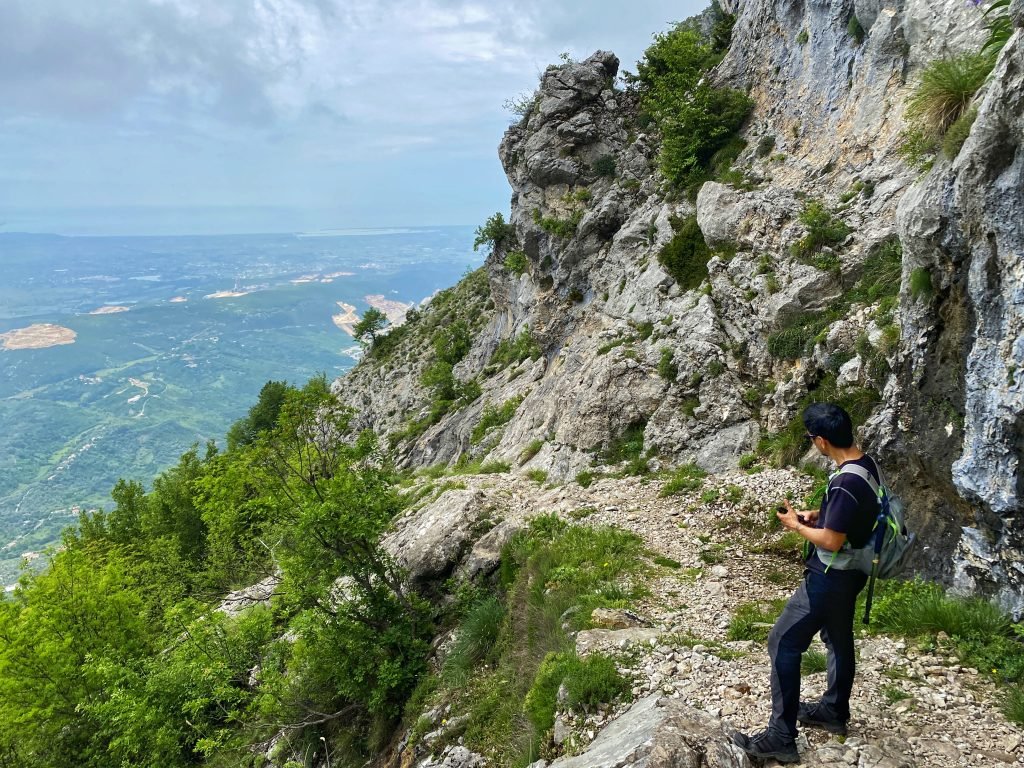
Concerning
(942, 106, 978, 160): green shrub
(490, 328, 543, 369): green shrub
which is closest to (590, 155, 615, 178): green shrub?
(490, 328, 543, 369): green shrub

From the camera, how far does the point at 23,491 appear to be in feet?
575

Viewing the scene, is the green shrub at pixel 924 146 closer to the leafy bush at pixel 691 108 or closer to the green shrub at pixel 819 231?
the green shrub at pixel 819 231

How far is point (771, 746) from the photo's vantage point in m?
4.42

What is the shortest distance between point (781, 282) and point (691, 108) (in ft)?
37.0

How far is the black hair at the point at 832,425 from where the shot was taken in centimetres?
437

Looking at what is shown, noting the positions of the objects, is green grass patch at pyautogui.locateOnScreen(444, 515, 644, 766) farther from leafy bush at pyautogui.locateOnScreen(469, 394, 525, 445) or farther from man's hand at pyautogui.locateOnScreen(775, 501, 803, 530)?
leafy bush at pyautogui.locateOnScreen(469, 394, 525, 445)

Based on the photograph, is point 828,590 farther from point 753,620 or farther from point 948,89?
point 948,89

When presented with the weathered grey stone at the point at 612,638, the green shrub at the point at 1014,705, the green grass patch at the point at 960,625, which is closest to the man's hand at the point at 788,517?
the green shrub at the point at 1014,705

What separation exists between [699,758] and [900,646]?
3246 mm

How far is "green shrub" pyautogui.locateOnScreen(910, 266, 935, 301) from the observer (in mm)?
7316

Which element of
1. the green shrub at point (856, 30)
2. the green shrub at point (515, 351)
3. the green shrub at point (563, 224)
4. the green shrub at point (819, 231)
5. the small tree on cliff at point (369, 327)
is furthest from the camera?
the small tree on cliff at point (369, 327)

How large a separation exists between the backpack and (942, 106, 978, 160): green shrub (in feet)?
18.2

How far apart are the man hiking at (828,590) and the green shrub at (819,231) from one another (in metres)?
11.6

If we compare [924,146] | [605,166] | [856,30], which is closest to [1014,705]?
[924,146]
